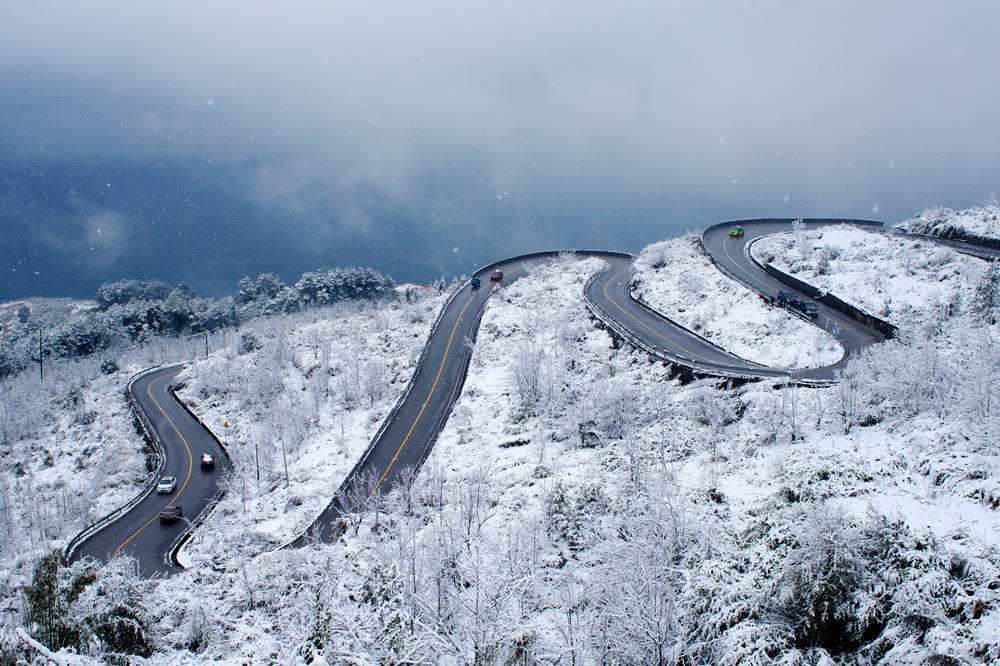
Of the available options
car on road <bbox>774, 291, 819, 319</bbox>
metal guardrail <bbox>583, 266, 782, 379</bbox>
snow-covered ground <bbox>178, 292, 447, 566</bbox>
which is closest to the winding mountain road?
metal guardrail <bbox>583, 266, 782, 379</bbox>

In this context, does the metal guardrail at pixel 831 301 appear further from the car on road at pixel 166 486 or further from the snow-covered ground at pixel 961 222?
the car on road at pixel 166 486

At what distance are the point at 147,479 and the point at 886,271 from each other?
211ft

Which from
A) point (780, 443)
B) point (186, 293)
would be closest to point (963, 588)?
point (780, 443)

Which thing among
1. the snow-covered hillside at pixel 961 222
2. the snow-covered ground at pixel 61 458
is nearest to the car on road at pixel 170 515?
the snow-covered ground at pixel 61 458

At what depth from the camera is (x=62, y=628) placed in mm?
14938

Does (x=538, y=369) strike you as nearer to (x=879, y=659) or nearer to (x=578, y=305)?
(x=578, y=305)

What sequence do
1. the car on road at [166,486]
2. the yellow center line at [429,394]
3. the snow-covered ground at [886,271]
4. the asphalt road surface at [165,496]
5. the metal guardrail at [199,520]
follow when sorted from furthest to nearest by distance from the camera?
the car on road at [166,486] → the snow-covered ground at [886,271] → the yellow center line at [429,394] → the asphalt road surface at [165,496] → the metal guardrail at [199,520]

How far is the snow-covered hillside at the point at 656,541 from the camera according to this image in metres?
13.8

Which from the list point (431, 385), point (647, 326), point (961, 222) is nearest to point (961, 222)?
point (961, 222)

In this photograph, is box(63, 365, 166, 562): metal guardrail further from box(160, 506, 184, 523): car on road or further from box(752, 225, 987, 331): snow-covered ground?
box(752, 225, 987, 331): snow-covered ground

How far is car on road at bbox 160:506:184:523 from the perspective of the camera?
35812 mm

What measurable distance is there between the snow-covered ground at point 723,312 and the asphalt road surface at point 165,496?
41.6m

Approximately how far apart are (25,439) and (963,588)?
241 feet

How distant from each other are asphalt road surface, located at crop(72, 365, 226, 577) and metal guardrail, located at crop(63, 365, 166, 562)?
11.1 inches
